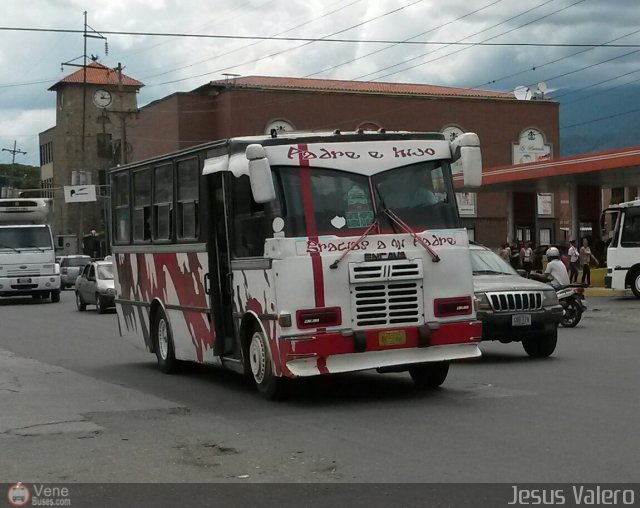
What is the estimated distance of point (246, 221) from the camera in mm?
12375

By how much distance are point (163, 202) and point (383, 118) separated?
64380 mm

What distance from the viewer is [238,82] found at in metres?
78.3

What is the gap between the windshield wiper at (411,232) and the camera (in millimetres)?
12000

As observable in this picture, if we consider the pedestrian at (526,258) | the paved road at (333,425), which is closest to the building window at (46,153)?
the pedestrian at (526,258)

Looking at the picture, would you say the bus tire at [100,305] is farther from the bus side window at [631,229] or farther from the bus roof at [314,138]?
the bus roof at [314,138]

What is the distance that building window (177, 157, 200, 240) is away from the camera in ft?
45.4

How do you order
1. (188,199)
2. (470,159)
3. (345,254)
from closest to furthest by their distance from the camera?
(345,254) → (470,159) → (188,199)

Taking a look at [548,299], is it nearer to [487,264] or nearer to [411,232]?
[487,264]

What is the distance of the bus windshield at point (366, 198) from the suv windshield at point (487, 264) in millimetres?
5291

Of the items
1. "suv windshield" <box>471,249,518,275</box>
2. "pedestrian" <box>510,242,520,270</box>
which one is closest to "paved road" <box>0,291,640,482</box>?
"suv windshield" <box>471,249,518,275</box>

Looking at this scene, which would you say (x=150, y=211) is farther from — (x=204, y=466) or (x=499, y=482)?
(x=499, y=482)

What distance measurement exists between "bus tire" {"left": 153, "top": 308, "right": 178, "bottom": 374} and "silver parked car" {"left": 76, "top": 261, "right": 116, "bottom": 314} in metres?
17.2

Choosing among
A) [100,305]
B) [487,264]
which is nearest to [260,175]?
[487,264]

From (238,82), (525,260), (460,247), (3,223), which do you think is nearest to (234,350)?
(460,247)
